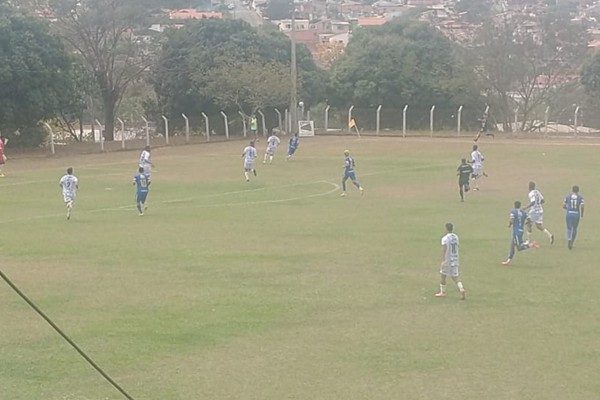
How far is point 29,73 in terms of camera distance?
156 ft

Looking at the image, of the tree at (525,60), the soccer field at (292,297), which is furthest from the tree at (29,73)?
the tree at (525,60)

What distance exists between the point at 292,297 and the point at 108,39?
4143 cm

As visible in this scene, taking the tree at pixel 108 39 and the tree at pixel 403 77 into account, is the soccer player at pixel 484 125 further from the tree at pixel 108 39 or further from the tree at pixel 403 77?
the tree at pixel 108 39

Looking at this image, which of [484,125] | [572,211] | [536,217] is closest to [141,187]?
[536,217]

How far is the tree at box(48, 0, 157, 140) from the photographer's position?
5506 centimetres

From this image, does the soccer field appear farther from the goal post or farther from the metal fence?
the goal post

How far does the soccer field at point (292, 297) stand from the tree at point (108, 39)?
20.7 metres

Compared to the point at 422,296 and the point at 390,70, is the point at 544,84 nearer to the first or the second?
the point at 390,70

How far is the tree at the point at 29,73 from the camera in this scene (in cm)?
4728

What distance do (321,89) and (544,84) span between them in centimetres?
1529

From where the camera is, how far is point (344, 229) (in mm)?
27125

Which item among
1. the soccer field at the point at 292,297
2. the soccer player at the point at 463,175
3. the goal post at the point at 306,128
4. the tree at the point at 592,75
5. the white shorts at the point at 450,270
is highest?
the tree at the point at 592,75

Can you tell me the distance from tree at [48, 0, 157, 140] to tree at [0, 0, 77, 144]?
4.81m

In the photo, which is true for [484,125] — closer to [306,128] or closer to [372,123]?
[372,123]
